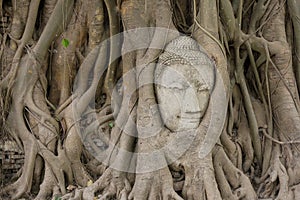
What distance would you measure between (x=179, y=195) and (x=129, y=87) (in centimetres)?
108

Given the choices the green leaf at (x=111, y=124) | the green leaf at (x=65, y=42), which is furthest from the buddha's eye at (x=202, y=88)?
the green leaf at (x=65, y=42)

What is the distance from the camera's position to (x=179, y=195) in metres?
3.57

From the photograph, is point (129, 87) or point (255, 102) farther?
point (255, 102)

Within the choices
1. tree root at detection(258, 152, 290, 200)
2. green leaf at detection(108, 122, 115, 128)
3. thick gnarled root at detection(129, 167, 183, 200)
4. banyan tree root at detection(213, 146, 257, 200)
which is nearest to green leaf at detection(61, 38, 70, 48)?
green leaf at detection(108, 122, 115, 128)

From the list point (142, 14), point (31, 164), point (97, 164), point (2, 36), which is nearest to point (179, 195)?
point (97, 164)

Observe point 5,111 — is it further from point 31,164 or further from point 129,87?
point 129,87

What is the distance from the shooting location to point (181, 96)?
383 centimetres

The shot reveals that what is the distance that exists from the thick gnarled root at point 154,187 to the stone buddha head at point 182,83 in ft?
1.48

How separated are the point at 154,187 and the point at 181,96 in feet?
2.76

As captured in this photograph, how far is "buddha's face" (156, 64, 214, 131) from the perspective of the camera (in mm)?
3789

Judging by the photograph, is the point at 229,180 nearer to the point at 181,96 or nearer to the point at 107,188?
the point at 181,96

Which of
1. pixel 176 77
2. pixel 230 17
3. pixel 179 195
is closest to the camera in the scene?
pixel 179 195

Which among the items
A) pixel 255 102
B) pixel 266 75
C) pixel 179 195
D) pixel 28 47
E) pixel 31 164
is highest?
pixel 28 47

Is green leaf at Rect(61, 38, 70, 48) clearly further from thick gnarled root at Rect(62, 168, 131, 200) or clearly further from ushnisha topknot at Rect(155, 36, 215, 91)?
thick gnarled root at Rect(62, 168, 131, 200)
